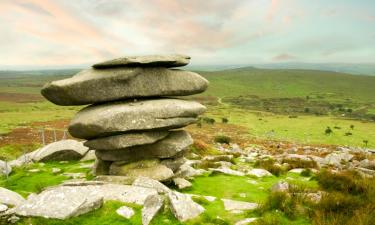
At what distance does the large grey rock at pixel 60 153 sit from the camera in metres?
25.2

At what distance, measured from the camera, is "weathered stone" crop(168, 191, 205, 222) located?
39.0 feet

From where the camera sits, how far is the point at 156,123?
60.4ft

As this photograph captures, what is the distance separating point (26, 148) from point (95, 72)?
19877 mm

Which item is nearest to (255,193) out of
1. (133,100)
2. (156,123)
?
(156,123)

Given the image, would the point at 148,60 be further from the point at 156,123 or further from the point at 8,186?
the point at 8,186

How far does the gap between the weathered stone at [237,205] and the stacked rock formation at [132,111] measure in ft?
15.0

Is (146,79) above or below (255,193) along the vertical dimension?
above

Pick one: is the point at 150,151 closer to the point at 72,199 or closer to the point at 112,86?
the point at 112,86

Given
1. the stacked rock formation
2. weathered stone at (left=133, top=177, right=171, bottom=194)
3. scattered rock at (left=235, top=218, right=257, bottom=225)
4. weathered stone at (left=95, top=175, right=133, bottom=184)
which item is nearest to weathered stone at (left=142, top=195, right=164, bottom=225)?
weathered stone at (left=133, top=177, right=171, bottom=194)

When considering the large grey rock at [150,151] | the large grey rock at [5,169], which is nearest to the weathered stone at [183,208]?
the large grey rock at [150,151]

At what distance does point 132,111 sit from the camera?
18.0 m

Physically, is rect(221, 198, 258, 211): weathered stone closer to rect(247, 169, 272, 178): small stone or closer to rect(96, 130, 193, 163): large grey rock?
rect(96, 130, 193, 163): large grey rock

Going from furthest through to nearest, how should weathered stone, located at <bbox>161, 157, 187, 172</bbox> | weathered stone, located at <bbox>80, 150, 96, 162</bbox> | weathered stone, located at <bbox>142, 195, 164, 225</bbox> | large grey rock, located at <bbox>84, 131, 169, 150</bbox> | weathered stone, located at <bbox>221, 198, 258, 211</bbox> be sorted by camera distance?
1. weathered stone, located at <bbox>80, 150, 96, 162</bbox>
2. weathered stone, located at <bbox>161, 157, 187, 172</bbox>
3. large grey rock, located at <bbox>84, 131, 169, 150</bbox>
4. weathered stone, located at <bbox>221, 198, 258, 211</bbox>
5. weathered stone, located at <bbox>142, 195, 164, 225</bbox>

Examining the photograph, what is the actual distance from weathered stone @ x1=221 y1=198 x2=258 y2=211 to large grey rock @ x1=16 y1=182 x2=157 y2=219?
311 cm
